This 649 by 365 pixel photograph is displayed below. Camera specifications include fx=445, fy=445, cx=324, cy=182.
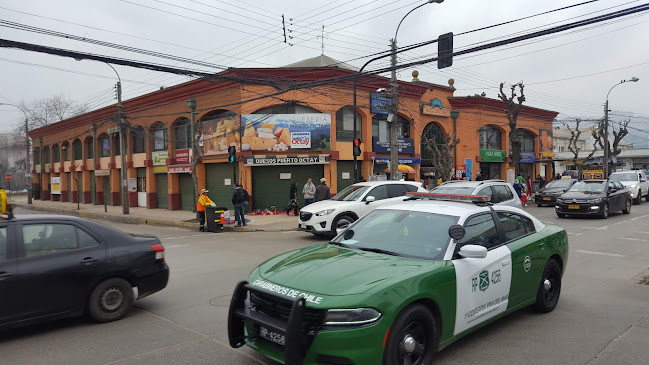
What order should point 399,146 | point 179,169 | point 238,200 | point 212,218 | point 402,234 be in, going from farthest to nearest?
1. point 399,146
2. point 179,169
3. point 238,200
4. point 212,218
5. point 402,234

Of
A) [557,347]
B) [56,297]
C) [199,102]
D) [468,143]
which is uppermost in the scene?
[199,102]

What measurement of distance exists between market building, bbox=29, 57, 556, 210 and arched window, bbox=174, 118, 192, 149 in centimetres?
6

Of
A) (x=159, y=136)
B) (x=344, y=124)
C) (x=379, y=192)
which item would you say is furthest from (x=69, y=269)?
(x=159, y=136)

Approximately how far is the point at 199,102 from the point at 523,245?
2235 cm

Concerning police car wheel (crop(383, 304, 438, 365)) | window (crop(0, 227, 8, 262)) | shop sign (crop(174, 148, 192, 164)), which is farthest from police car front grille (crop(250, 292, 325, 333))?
shop sign (crop(174, 148, 192, 164))

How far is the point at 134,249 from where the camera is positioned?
5949mm

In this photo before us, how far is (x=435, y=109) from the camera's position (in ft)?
95.3

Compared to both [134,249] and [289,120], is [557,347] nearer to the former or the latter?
[134,249]

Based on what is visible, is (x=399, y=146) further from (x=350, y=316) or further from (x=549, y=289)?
(x=350, y=316)

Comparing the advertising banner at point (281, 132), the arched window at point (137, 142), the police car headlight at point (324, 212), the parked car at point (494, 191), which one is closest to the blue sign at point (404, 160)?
the advertising banner at point (281, 132)

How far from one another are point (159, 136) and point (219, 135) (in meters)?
6.92

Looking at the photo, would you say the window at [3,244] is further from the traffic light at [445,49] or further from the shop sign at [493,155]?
the shop sign at [493,155]

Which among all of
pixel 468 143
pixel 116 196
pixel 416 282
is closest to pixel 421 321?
pixel 416 282

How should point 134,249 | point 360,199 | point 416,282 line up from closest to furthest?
point 416,282, point 134,249, point 360,199
